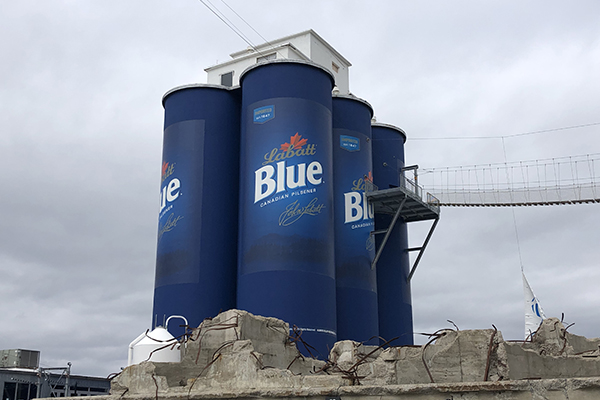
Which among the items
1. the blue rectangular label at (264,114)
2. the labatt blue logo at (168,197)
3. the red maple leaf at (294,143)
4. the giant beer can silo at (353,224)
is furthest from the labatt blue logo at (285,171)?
the labatt blue logo at (168,197)

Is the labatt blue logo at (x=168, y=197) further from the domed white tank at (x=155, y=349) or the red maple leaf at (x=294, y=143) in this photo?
the domed white tank at (x=155, y=349)

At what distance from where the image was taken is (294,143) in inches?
1251

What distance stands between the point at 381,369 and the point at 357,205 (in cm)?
2516

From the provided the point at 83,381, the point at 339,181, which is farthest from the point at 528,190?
the point at 83,381

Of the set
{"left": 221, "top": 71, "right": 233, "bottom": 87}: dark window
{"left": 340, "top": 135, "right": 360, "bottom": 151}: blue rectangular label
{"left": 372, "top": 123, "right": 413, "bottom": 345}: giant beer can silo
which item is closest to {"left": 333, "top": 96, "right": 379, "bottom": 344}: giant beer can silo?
{"left": 340, "top": 135, "right": 360, "bottom": 151}: blue rectangular label

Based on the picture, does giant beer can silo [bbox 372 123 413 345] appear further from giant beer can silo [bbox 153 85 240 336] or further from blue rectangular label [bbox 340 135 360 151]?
giant beer can silo [bbox 153 85 240 336]

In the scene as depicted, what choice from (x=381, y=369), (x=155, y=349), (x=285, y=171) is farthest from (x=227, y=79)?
(x=381, y=369)

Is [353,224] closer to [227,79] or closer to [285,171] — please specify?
[285,171]

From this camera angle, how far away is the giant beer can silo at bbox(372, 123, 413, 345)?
38125 mm

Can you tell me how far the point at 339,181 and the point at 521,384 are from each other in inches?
1067

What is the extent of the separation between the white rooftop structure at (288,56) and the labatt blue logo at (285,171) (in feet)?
41.9

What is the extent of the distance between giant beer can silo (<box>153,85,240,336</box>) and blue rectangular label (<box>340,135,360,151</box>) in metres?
5.73

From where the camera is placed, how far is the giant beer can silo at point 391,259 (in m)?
38.1

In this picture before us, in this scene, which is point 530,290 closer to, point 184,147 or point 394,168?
point 394,168
